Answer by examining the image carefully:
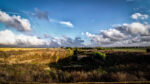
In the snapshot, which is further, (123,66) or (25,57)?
(25,57)

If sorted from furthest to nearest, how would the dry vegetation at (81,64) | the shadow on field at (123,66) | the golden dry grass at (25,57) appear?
the golden dry grass at (25,57) → the dry vegetation at (81,64) → the shadow on field at (123,66)

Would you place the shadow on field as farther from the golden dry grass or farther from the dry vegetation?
the golden dry grass

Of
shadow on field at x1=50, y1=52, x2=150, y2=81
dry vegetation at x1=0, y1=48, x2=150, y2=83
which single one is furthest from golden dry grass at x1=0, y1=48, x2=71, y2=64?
shadow on field at x1=50, y1=52, x2=150, y2=81

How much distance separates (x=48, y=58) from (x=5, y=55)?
9.61m

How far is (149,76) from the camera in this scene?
5223mm

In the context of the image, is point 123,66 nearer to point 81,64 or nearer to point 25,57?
point 81,64

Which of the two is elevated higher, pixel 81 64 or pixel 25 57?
pixel 25 57

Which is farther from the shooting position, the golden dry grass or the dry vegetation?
the golden dry grass

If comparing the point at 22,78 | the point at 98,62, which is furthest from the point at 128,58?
the point at 22,78

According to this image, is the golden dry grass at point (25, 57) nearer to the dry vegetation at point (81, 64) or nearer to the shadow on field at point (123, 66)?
the dry vegetation at point (81, 64)

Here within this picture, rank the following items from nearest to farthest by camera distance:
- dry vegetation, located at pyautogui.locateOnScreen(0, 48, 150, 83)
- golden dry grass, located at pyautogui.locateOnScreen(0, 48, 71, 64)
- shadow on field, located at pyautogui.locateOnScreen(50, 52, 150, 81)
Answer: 1. shadow on field, located at pyautogui.locateOnScreen(50, 52, 150, 81)
2. dry vegetation, located at pyautogui.locateOnScreen(0, 48, 150, 83)
3. golden dry grass, located at pyautogui.locateOnScreen(0, 48, 71, 64)

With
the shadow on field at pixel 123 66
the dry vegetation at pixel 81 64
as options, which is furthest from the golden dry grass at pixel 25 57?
the shadow on field at pixel 123 66

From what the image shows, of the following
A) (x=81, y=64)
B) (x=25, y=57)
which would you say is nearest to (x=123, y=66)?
(x=81, y=64)

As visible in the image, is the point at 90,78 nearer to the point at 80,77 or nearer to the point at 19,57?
the point at 80,77
